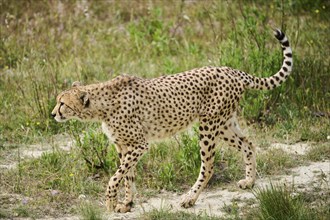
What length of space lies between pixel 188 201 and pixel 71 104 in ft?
3.77

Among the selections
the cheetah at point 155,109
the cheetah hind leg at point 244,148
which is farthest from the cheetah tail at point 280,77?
the cheetah hind leg at point 244,148

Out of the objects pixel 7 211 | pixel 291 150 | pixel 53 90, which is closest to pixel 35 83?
pixel 53 90

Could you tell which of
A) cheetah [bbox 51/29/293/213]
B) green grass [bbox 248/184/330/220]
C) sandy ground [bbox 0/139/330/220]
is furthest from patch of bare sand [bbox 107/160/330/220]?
green grass [bbox 248/184/330/220]

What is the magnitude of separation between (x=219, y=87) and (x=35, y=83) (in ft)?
7.64

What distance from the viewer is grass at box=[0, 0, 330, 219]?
639 centimetres

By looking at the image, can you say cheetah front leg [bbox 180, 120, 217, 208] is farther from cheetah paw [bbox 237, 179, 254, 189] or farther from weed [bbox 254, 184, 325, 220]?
weed [bbox 254, 184, 325, 220]

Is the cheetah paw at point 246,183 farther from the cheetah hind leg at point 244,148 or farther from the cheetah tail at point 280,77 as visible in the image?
the cheetah tail at point 280,77

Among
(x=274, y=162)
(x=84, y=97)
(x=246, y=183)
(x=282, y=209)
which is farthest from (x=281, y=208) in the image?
(x=84, y=97)

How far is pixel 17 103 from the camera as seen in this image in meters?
7.87

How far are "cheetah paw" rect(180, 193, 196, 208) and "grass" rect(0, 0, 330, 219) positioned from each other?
25 cm

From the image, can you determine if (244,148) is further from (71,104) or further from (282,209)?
(71,104)

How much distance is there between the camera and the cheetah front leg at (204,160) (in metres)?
5.88

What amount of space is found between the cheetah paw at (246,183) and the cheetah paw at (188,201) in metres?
0.51

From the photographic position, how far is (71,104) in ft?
18.8
